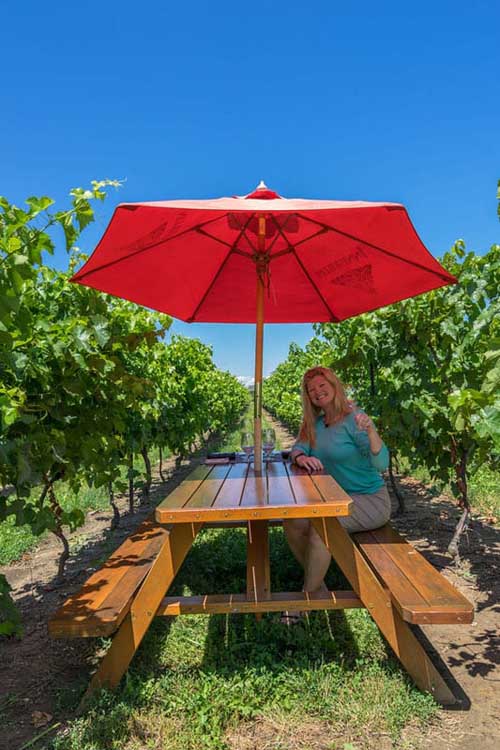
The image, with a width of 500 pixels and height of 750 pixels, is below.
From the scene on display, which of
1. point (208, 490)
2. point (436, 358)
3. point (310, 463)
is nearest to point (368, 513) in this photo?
point (310, 463)

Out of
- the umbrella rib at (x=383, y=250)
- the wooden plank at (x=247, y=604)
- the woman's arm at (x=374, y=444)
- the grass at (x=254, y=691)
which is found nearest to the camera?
the grass at (x=254, y=691)

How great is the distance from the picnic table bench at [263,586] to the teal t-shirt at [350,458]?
1.29 ft

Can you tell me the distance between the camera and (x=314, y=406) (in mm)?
3537

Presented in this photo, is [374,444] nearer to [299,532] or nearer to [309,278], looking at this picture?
[299,532]

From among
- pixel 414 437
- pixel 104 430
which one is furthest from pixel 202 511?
pixel 414 437

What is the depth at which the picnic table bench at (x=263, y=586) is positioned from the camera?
2211mm

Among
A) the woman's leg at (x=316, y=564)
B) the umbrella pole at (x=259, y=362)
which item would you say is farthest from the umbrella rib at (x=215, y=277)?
the woman's leg at (x=316, y=564)

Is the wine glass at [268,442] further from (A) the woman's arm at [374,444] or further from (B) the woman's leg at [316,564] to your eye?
(B) the woman's leg at [316,564]

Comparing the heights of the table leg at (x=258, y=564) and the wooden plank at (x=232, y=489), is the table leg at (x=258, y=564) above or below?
below

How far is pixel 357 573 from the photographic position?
2473mm

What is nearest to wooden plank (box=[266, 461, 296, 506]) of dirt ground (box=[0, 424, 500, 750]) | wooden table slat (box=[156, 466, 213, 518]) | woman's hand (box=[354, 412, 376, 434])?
wooden table slat (box=[156, 466, 213, 518])

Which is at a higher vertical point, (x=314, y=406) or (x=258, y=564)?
(x=314, y=406)

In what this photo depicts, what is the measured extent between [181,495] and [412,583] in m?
1.12

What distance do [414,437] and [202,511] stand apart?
124 inches
